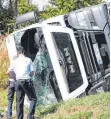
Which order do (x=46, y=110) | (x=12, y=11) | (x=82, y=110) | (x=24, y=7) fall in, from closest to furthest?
(x=82, y=110), (x=46, y=110), (x=24, y=7), (x=12, y=11)

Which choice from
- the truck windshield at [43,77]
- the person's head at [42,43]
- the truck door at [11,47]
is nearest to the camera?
the truck windshield at [43,77]

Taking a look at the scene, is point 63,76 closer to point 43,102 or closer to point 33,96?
point 43,102

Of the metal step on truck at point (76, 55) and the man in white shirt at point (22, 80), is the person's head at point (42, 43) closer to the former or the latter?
the metal step on truck at point (76, 55)

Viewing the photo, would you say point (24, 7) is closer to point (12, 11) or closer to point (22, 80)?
point (12, 11)

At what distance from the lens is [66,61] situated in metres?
10.8

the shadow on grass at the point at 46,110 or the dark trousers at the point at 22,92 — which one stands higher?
the dark trousers at the point at 22,92

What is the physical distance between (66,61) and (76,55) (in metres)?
0.28

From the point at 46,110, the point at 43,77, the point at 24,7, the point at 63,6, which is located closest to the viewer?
the point at 46,110

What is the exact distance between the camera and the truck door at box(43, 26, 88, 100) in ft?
35.1

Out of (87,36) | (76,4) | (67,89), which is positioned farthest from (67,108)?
(76,4)

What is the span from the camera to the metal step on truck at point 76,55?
10719 millimetres

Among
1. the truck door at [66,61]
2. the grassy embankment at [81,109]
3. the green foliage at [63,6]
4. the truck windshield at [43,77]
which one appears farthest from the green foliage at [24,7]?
the grassy embankment at [81,109]

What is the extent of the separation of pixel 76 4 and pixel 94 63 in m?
16.4

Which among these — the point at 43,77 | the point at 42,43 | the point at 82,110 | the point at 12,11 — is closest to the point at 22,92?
the point at 82,110
